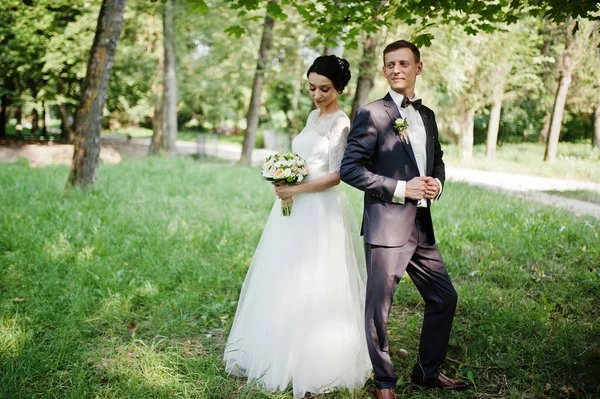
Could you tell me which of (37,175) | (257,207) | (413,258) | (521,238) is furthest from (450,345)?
(37,175)

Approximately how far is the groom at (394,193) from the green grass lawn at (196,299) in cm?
69

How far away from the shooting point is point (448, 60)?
14.2 meters

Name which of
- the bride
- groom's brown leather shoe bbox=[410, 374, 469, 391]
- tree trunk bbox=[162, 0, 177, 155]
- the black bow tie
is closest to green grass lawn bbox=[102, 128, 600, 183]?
groom's brown leather shoe bbox=[410, 374, 469, 391]

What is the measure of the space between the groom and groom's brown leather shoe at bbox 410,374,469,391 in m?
0.41

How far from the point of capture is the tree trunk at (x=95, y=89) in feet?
28.9

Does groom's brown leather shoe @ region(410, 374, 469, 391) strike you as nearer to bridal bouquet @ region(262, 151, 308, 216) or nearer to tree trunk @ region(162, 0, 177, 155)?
bridal bouquet @ region(262, 151, 308, 216)

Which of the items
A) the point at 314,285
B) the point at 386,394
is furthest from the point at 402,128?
the point at 386,394

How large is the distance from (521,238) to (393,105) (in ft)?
15.3

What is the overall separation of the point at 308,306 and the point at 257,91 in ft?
48.3

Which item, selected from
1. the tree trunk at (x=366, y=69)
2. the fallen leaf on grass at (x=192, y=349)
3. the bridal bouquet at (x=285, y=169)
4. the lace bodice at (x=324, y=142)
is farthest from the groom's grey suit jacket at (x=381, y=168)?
the tree trunk at (x=366, y=69)

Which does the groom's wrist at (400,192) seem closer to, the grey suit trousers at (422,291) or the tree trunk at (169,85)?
the grey suit trousers at (422,291)

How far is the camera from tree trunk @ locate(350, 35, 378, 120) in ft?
45.0

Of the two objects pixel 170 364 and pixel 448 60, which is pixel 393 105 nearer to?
pixel 170 364

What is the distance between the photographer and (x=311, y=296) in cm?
351
